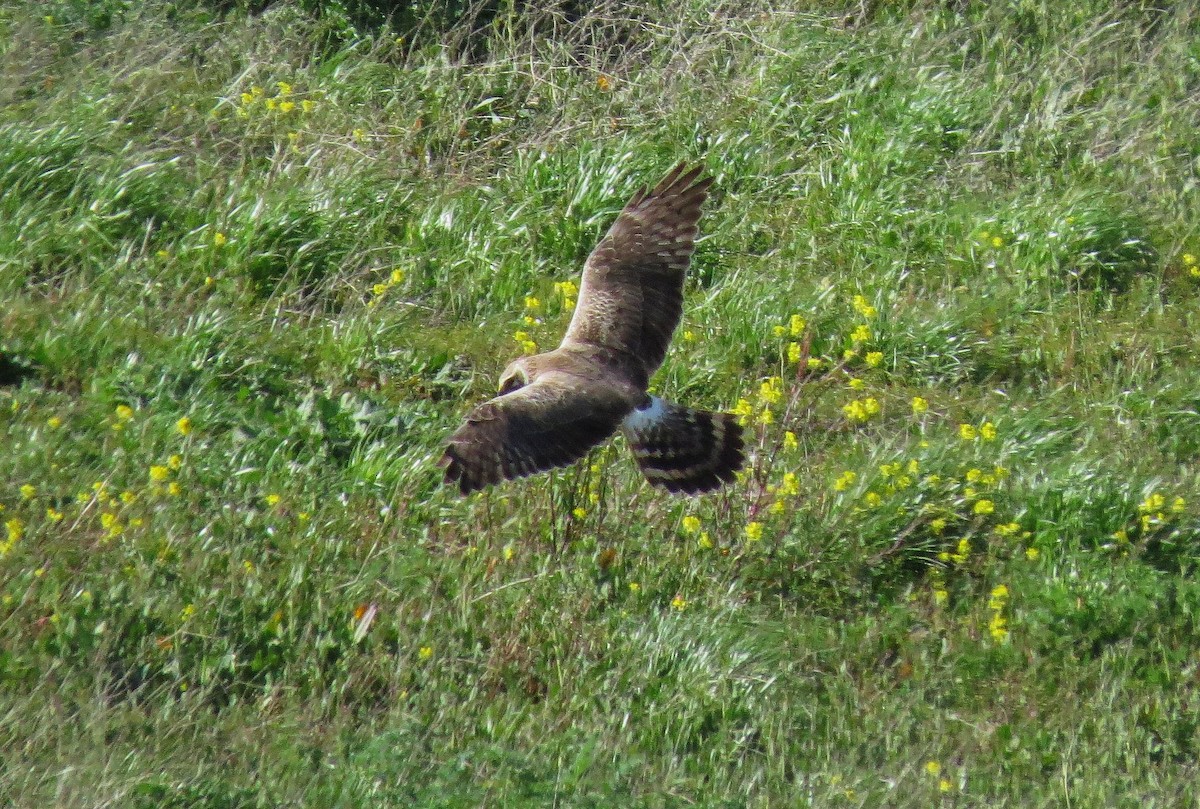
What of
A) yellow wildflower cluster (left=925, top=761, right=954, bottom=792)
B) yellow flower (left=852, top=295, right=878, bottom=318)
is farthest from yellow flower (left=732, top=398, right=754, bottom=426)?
yellow wildflower cluster (left=925, top=761, right=954, bottom=792)

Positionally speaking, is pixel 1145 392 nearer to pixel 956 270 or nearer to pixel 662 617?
pixel 956 270

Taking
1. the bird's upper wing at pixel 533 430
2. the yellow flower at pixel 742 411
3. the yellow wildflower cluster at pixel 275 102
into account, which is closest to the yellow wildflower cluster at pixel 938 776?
the bird's upper wing at pixel 533 430

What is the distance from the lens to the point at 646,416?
20.7 feet

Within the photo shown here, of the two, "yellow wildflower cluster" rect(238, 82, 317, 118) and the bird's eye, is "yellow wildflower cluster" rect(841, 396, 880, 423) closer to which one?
the bird's eye

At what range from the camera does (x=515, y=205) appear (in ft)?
27.6

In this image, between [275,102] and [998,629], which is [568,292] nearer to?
[275,102]

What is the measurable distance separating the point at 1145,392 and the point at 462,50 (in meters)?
4.23

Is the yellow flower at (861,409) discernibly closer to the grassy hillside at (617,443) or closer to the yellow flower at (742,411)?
the grassy hillside at (617,443)

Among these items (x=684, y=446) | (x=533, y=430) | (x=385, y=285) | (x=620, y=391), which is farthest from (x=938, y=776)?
(x=385, y=285)

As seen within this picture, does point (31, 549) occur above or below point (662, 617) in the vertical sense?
above

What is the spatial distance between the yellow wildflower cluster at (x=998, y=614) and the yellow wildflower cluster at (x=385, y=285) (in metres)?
3.06

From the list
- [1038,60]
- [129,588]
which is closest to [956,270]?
[1038,60]

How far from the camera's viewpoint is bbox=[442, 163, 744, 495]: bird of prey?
5.54m

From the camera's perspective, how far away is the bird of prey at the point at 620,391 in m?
5.54
